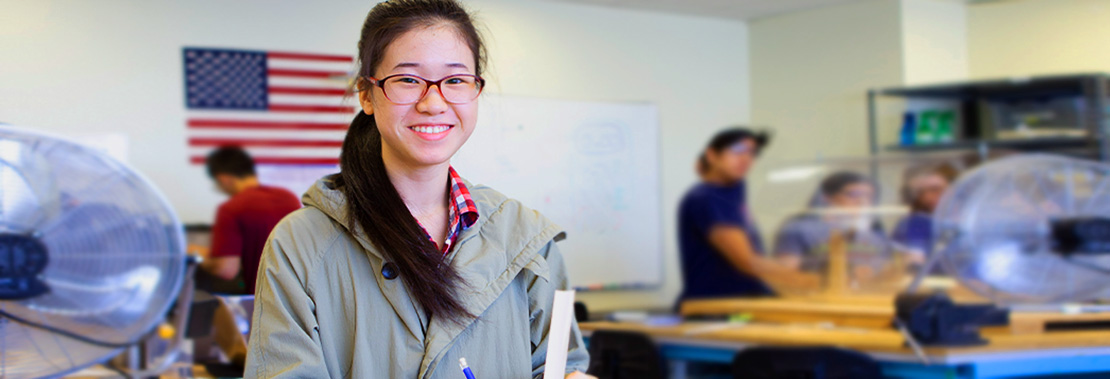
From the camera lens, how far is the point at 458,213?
1070 millimetres

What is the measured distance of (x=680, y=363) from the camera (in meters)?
3.16

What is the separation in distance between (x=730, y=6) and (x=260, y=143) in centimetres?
274

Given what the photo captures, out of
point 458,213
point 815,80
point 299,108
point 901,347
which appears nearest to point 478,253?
point 458,213

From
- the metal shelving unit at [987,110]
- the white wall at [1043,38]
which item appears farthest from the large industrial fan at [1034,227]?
the metal shelving unit at [987,110]

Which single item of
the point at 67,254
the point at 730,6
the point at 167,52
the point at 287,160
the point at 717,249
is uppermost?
the point at 730,6

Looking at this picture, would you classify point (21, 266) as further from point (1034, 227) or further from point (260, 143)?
point (1034, 227)

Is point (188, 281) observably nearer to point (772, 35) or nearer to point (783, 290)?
point (783, 290)

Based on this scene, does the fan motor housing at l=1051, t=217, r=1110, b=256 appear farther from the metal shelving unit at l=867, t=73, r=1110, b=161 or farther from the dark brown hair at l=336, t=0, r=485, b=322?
the dark brown hair at l=336, t=0, r=485, b=322

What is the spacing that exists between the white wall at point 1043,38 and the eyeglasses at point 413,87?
1868mm

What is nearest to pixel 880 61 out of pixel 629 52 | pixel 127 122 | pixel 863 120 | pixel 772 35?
pixel 863 120

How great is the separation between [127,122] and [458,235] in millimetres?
1219

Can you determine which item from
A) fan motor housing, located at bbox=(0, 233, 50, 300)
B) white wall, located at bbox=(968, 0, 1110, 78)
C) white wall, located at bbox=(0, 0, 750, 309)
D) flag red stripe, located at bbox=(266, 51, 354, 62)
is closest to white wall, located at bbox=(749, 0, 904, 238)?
white wall, located at bbox=(968, 0, 1110, 78)

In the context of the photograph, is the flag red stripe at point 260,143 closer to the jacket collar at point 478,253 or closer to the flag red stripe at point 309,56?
the flag red stripe at point 309,56

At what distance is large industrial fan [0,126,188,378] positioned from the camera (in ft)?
4.92
